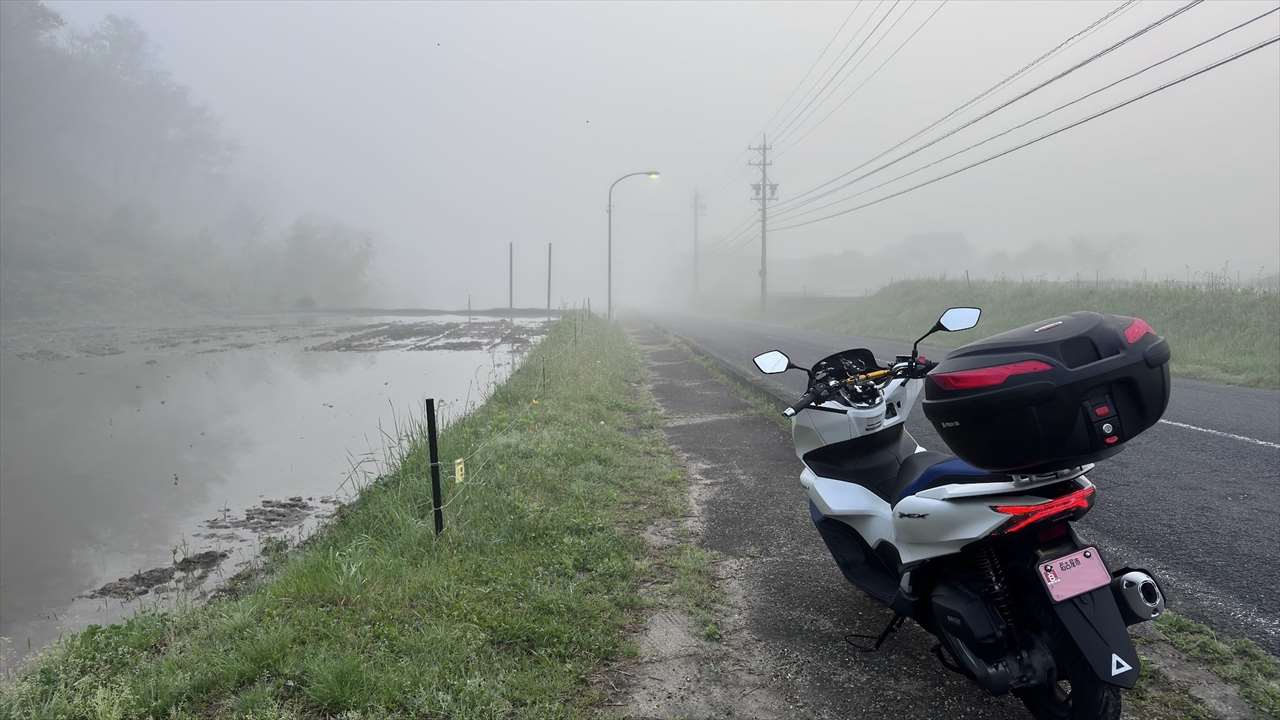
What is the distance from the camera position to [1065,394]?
2.04 meters

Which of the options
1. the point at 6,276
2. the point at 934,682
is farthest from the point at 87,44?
the point at 934,682

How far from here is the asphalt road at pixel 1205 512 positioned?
3256 millimetres

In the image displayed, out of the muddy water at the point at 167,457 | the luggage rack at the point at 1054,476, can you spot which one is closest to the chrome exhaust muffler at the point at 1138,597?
the luggage rack at the point at 1054,476

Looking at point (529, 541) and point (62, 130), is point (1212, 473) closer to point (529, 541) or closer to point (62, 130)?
point (529, 541)

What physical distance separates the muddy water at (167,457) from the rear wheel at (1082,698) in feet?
17.0

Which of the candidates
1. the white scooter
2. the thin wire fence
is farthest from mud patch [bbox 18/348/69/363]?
the white scooter

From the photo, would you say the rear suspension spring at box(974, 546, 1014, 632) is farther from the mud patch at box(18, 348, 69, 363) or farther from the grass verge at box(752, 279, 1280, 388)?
the mud patch at box(18, 348, 69, 363)

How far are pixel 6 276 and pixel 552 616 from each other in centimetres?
4426

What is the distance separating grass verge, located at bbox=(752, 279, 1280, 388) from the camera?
1187cm

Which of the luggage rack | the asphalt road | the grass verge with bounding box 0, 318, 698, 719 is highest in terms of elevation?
the luggage rack

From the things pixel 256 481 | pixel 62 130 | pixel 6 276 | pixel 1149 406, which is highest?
pixel 62 130

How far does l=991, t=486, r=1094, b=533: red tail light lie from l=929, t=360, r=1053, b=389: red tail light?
1.32 feet

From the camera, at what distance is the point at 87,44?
5538 centimetres

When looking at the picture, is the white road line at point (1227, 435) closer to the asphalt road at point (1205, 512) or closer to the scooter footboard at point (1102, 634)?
the asphalt road at point (1205, 512)
